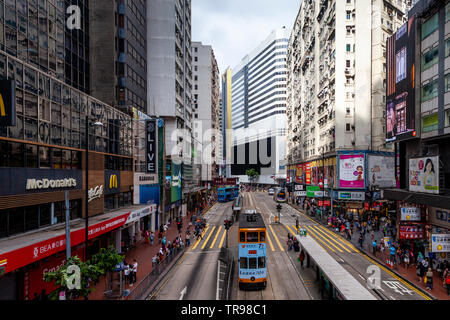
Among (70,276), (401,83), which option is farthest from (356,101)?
(70,276)

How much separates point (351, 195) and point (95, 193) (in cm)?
3763

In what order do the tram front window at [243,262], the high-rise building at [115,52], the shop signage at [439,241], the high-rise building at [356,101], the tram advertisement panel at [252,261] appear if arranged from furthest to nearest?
1. the high-rise building at [356,101]
2. the high-rise building at [115,52]
3. the shop signage at [439,241]
4. the tram front window at [243,262]
5. the tram advertisement panel at [252,261]

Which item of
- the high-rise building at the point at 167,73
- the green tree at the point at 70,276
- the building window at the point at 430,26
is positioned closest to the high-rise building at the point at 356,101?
the high-rise building at the point at 167,73

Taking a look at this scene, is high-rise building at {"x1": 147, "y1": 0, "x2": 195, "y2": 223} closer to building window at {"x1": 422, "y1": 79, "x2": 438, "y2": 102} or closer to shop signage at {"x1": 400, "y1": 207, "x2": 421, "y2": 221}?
shop signage at {"x1": 400, "y1": 207, "x2": 421, "y2": 221}

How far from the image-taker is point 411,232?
25.4 meters

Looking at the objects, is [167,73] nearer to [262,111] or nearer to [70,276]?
[70,276]

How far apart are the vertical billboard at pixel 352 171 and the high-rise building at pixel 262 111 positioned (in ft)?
267

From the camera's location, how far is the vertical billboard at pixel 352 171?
47625 mm

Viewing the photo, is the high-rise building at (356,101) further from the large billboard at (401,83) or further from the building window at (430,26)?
the building window at (430,26)

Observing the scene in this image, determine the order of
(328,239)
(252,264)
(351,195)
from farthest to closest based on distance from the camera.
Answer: (351,195) → (328,239) → (252,264)

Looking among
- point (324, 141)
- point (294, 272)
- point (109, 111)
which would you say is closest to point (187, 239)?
point (294, 272)
